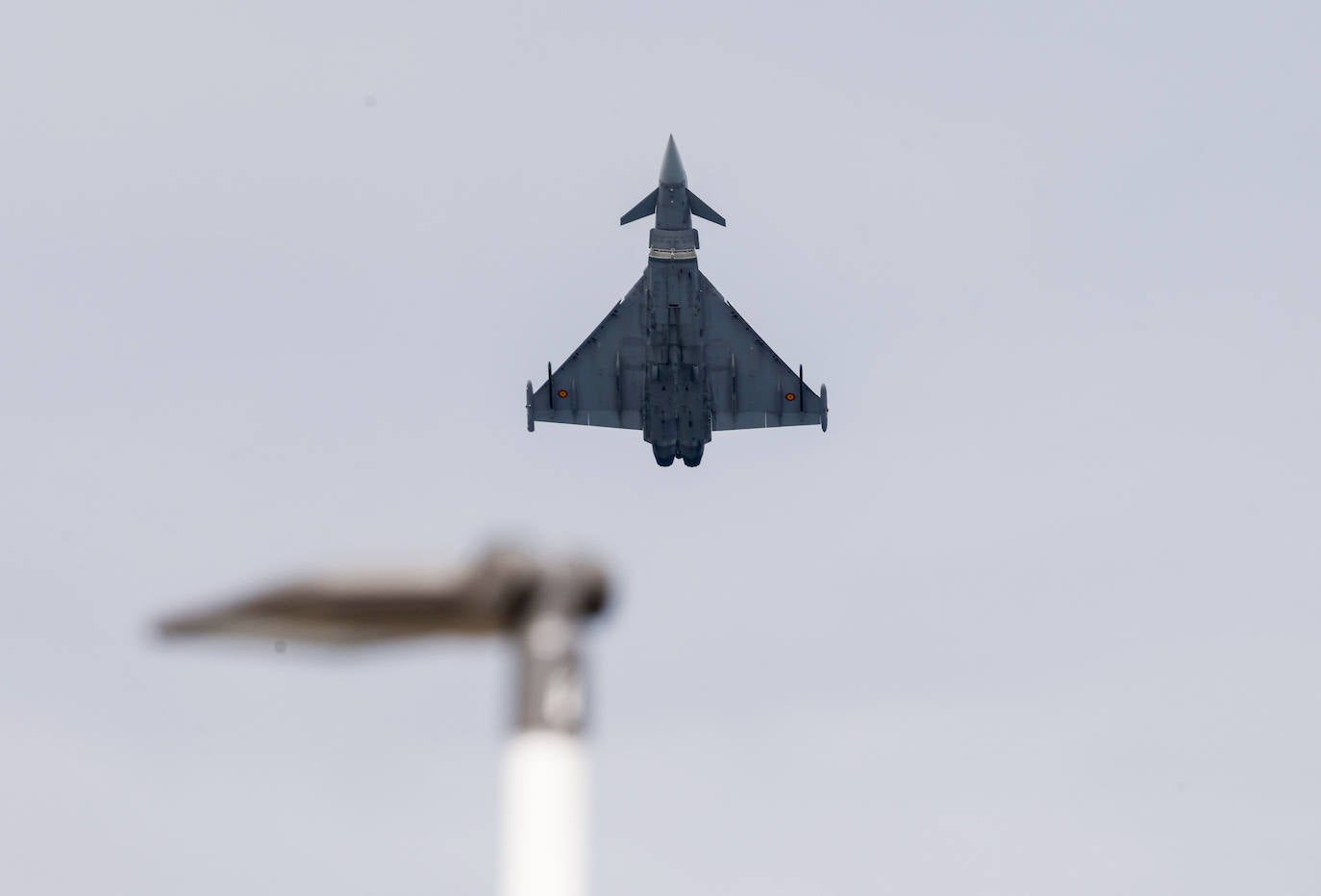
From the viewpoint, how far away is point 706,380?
370 feet

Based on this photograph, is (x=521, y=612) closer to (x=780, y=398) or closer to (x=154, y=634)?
(x=154, y=634)

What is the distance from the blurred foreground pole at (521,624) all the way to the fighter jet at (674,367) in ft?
315

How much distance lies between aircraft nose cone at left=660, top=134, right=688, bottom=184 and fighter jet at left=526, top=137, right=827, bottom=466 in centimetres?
6

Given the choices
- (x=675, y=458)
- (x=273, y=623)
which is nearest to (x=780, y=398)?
(x=675, y=458)

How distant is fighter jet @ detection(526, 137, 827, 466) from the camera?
356 feet

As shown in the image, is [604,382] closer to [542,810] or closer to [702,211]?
[702,211]

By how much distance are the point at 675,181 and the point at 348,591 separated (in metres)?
97.5

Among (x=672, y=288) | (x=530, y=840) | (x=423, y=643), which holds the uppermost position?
(x=672, y=288)

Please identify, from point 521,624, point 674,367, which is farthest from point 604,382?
point 521,624

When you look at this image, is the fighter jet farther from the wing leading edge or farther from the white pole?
the white pole

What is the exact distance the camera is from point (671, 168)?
355ft

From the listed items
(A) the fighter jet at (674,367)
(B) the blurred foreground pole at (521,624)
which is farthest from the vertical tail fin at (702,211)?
(B) the blurred foreground pole at (521,624)

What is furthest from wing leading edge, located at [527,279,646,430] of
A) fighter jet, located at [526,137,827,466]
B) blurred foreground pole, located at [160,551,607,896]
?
blurred foreground pole, located at [160,551,607,896]

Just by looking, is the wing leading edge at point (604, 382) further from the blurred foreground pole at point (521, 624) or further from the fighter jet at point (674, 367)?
the blurred foreground pole at point (521, 624)
